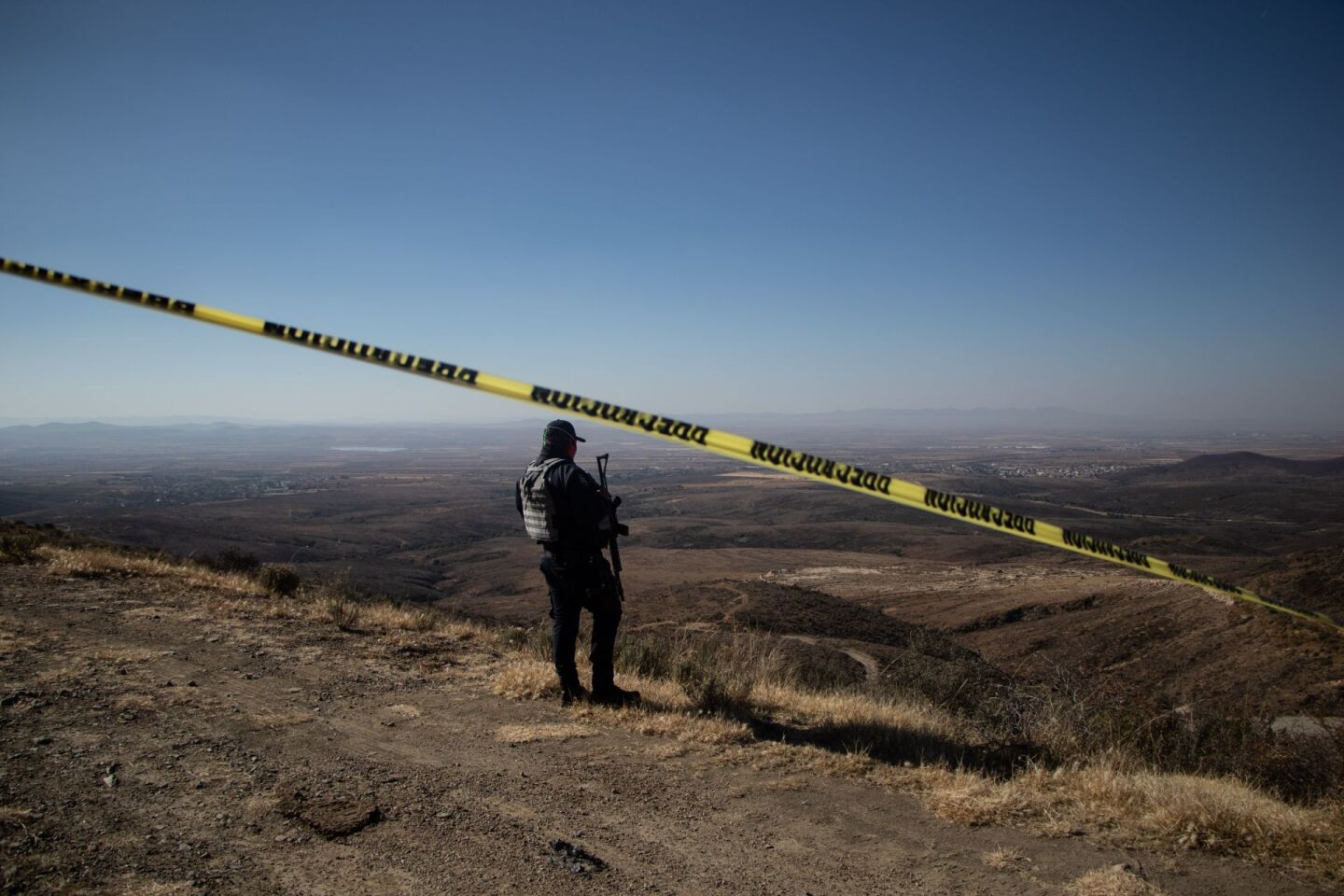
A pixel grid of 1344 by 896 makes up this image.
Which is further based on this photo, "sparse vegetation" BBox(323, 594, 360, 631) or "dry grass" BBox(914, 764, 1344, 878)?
"sparse vegetation" BBox(323, 594, 360, 631)

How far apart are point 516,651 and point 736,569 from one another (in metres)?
31.5

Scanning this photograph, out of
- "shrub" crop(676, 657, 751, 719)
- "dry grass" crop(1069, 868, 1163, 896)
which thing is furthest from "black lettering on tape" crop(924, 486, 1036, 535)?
"shrub" crop(676, 657, 751, 719)

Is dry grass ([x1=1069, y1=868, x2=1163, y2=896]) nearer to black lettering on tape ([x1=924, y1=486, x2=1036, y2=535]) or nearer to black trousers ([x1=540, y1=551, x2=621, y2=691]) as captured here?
black lettering on tape ([x1=924, y1=486, x2=1036, y2=535])

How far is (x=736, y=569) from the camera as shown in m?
37.7

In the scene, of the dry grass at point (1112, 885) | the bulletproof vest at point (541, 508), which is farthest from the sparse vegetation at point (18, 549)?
the dry grass at point (1112, 885)

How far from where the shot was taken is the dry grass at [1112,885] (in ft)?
9.52

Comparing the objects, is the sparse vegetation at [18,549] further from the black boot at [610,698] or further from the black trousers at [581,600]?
the black boot at [610,698]

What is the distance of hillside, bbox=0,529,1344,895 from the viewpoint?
2928 mm

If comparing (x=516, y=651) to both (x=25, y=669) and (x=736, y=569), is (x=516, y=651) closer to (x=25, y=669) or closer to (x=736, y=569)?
(x=25, y=669)

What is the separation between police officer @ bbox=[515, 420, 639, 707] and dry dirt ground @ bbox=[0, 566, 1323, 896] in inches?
17.8

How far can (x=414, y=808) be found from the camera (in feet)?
11.2

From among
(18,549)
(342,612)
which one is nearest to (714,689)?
(342,612)

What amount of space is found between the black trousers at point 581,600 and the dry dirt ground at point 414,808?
0.50 m

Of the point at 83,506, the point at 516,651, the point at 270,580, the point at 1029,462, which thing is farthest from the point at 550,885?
the point at 1029,462
